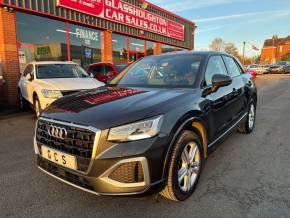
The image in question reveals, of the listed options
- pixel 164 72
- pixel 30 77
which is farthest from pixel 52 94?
pixel 164 72

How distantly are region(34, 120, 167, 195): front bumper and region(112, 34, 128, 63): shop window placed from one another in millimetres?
12277

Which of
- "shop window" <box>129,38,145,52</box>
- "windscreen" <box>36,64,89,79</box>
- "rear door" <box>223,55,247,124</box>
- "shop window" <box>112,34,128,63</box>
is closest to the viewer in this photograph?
"rear door" <box>223,55,247,124</box>

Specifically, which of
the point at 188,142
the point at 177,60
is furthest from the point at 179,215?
the point at 177,60

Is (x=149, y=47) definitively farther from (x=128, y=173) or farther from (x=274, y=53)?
(x=274, y=53)

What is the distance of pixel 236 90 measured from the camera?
4.14 meters

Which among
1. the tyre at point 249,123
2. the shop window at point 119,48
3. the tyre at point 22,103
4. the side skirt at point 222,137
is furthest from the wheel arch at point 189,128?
the shop window at point 119,48

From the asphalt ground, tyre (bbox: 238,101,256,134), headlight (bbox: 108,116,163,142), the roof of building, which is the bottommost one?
the asphalt ground

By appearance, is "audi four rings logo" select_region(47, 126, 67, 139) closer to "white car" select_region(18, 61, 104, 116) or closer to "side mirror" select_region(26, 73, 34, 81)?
"white car" select_region(18, 61, 104, 116)

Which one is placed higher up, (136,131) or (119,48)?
(119,48)

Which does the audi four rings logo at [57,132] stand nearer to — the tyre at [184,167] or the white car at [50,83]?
the tyre at [184,167]

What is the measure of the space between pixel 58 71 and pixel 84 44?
5.24 meters

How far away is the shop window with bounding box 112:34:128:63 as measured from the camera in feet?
45.5

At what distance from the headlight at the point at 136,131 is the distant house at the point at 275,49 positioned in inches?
3462

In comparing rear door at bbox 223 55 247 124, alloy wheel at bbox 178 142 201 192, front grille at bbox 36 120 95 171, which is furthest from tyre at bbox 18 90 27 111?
alloy wheel at bbox 178 142 201 192
